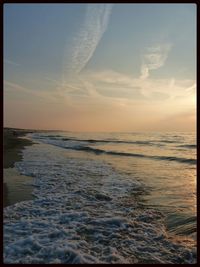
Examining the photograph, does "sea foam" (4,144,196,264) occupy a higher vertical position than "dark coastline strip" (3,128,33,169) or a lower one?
lower

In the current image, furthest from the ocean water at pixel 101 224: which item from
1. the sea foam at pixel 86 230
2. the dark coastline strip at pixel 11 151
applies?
the dark coastline strip at pixel 11 151

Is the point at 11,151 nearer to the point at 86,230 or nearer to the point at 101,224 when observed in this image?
the point at 101,224

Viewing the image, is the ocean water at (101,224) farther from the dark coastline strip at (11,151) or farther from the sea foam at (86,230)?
the dark coastline strip at (11,151)

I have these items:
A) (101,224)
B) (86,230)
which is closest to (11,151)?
(101,224)

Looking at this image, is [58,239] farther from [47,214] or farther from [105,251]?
[47,214]

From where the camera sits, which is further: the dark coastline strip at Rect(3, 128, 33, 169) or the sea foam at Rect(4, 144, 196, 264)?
the dark coastline strip at Rect(3, 128, 33, 169)

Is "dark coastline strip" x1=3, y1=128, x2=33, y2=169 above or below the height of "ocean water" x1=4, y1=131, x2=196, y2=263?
above

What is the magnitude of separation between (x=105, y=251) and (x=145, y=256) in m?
0.78

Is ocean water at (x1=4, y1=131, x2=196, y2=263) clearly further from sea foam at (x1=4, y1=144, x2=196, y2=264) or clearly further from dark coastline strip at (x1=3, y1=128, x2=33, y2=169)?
dark coastline strip at (x1=3, y1=128, x2=33, y2=169)

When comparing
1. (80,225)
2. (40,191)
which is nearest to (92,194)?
(40,191)

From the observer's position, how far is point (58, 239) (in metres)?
6.43

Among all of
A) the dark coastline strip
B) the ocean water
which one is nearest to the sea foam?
the ocean water

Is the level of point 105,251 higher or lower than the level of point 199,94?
lower

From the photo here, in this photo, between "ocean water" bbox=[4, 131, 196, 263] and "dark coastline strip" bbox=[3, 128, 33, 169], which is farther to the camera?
"dark coastline strip" bbox=[3, 128, 33, 169]
